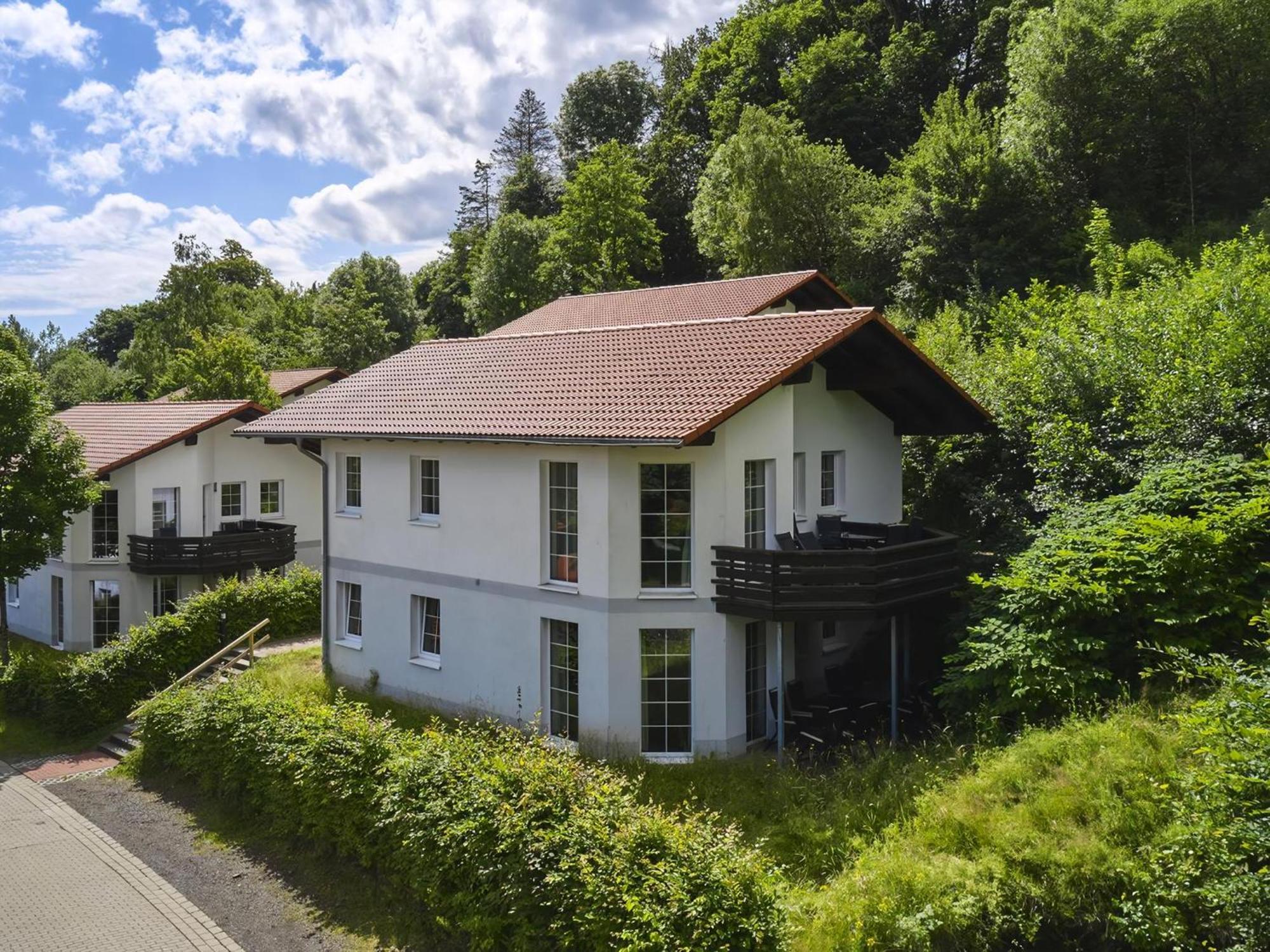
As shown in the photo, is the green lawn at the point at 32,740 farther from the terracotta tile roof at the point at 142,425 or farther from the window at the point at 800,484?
the window at the point at 800,484

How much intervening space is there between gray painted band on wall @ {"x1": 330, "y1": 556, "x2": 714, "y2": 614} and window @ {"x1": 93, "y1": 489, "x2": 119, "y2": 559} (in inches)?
481

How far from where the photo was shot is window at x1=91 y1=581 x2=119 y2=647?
27891mm

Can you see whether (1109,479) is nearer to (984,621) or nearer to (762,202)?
(984,621)

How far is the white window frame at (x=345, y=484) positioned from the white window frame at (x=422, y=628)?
2739 mm

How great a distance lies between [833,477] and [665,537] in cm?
564

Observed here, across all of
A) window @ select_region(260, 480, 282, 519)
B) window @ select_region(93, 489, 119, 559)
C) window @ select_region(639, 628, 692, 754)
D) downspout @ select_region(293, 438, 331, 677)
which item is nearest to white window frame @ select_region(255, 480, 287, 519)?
window @ select_region(260, 480, 282, 519)

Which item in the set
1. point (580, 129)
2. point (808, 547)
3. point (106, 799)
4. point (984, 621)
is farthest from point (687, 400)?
point (580, 129)

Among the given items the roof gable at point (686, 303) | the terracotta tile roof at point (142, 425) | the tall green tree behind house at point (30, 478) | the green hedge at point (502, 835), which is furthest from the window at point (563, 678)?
the terracotta tile roof at point (142, 425)

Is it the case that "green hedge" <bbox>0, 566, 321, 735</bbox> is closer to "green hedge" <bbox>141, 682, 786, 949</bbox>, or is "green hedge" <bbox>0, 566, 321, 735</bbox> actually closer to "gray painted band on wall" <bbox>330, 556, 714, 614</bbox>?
"gray painted band on wall" <bbox>330, 556, 714, 614</bbox>

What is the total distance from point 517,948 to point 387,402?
12.9 meters

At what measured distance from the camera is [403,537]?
1930 centimetres

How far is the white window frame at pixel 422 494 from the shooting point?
18.9 meters

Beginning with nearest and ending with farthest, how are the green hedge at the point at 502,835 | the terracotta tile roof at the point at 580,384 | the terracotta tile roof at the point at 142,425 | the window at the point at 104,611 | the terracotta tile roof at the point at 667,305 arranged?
the green hedge at the point at 502,835 → the terracotta tile roof at the point at 580,384 → the terracotta tile roof at the point at 667,305 → the terracotta tile roof at the point at 142,425 → the window at the point at 104,611

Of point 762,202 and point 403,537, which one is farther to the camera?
point 762,202
